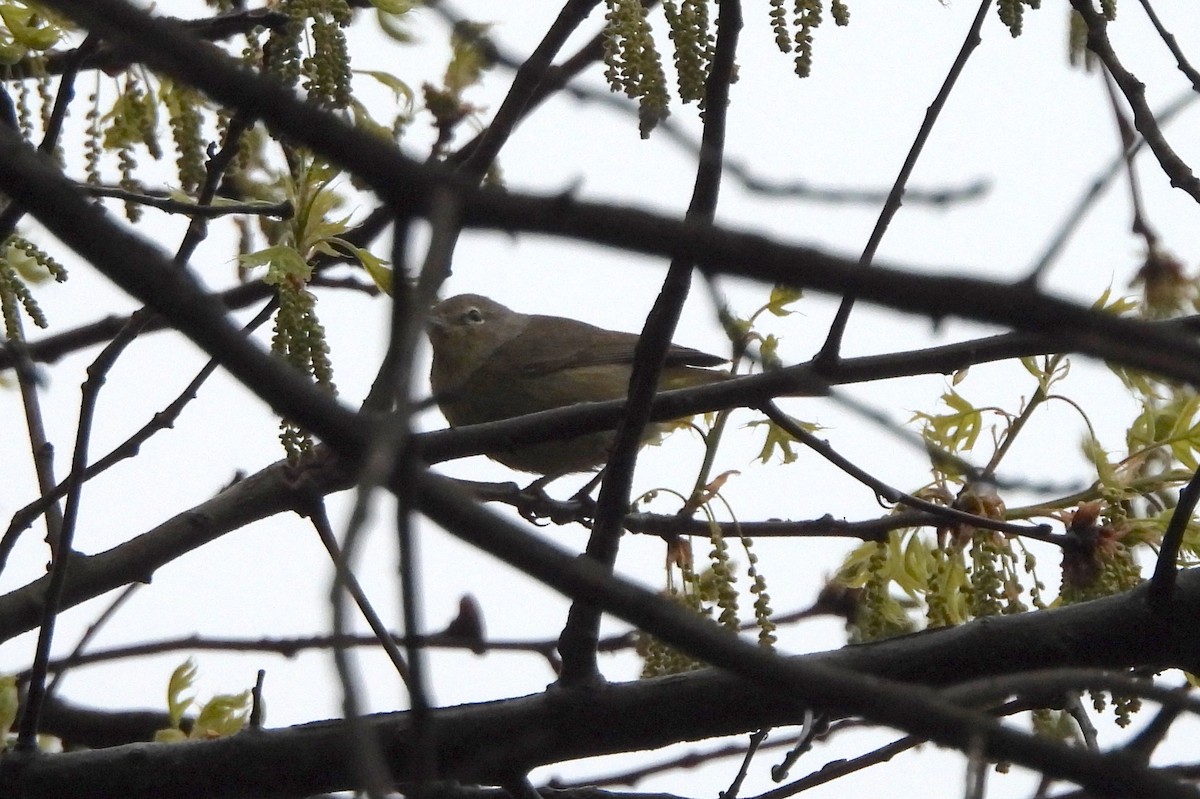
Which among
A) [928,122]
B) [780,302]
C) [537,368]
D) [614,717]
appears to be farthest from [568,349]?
[928,122]

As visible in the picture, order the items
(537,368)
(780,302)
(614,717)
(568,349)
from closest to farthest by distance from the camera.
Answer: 1. (614,717)
2. (780,302)
3. (537,368)
4. (568,349)

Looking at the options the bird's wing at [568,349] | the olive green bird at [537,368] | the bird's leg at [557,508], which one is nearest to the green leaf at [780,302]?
the bird's leg at [557,508]

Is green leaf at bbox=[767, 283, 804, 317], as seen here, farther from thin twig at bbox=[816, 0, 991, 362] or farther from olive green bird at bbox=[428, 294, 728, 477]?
olive green bird at bbox=[428, 294, 728, 477]

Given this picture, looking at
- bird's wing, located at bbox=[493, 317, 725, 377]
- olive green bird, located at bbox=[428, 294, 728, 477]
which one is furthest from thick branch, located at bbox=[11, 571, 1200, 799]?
bird's wing, located at bbox=[493, 317, 725, 377]

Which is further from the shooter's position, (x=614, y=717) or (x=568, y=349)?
(x=568, y=349)

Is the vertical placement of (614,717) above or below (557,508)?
below

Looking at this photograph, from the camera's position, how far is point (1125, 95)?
9.98 ft

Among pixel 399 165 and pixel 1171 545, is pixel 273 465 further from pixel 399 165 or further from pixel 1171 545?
pixel 399 165

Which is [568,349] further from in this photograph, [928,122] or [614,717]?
[928,122]

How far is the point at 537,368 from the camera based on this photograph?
7.30 metres

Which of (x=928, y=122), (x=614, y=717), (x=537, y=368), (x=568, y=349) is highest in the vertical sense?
(x=568, y=349)

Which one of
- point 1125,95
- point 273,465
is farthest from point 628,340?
point 1125,95

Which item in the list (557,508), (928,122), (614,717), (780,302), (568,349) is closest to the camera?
(928,122)

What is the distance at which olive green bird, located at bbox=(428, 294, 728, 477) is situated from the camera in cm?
641
